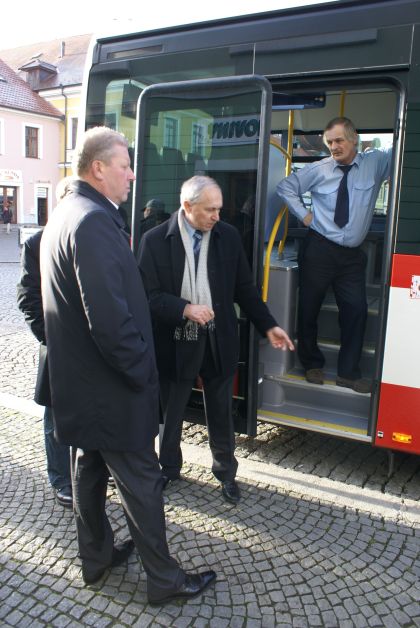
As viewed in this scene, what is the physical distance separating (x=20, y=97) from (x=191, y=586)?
4158cm

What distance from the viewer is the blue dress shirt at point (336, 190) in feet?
12.8

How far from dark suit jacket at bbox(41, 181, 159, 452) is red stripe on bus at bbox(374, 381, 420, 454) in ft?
5.34

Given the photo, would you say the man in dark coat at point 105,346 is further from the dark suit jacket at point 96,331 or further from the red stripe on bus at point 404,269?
the red stripe on bus at point 404,269

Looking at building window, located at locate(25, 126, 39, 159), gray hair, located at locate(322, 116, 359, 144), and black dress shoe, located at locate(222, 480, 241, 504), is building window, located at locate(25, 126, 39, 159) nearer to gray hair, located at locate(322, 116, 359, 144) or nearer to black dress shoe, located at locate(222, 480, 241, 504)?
gray hair, located at locate(322, 116, 359, 144)

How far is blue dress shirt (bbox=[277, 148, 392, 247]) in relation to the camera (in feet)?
12.8

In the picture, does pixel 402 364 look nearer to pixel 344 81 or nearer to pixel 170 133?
pixel 344 81

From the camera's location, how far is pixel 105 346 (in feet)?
7.11

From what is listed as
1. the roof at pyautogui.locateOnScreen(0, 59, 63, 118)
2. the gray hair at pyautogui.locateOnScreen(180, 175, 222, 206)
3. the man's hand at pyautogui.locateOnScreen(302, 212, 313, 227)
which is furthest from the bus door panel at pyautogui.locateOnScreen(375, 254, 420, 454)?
the roof at pyautogui.locateOnScreen(0, 59, 63, 118)

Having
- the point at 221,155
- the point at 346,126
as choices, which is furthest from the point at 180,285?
the point at 346,126

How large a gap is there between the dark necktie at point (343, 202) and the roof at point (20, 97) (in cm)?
3814

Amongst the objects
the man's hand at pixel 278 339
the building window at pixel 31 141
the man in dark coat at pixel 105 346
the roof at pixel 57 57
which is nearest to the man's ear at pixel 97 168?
the man in dark coat at pixel 105 346

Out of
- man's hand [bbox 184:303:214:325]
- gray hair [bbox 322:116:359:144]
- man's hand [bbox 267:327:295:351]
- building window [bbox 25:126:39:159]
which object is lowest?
man's hand [bbox 267:327:295:351]

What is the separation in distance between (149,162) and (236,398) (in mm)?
1675

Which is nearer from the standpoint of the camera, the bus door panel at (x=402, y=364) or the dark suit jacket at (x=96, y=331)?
the dark suit jacket at (x=96, y=331)
